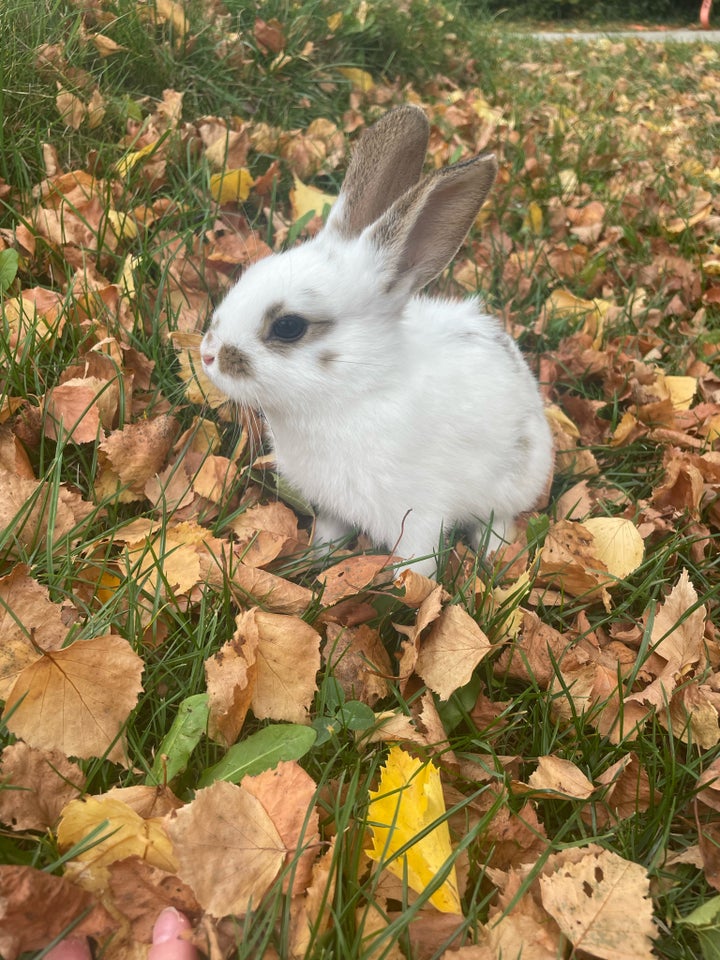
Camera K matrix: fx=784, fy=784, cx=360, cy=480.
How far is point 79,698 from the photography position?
162 cm

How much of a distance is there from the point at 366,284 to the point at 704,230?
3.02 metres

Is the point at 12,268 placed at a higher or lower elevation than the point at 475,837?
higher

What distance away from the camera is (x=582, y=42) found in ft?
36.8

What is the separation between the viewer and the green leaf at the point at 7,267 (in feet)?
Result: 8.61

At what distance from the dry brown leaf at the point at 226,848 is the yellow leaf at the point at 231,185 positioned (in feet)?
8.62

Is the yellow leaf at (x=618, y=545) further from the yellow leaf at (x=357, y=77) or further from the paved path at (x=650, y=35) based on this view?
the paved path at (x=650, y=35)

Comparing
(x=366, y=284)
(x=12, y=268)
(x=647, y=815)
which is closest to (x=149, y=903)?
(x=647, y=815)

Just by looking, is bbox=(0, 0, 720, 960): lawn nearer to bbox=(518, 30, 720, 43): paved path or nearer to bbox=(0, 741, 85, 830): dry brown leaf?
bbox=(0, 741, 85, 830): dry brown leaf

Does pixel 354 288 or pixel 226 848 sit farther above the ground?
pixel 354 288

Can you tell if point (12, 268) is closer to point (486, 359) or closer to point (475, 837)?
point (486, 359)

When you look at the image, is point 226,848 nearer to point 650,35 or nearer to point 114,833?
point 114,833

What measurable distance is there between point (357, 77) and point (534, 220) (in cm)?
144

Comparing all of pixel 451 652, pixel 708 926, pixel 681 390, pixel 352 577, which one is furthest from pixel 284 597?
pixel 681 390

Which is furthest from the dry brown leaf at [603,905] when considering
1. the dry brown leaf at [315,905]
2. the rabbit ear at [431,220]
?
the rabbit ear at [431,220]
